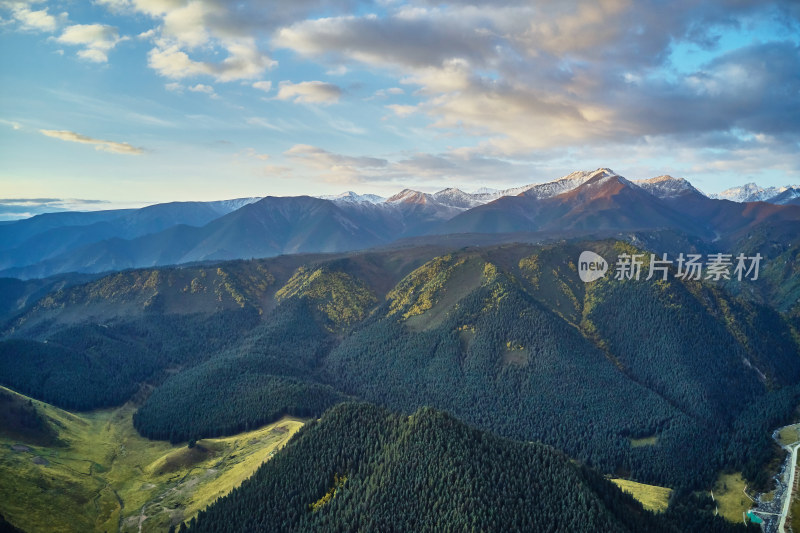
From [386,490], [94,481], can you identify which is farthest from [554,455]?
[94,481]

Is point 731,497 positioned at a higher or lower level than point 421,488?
lower

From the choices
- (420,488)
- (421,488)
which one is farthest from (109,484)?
(421,488)

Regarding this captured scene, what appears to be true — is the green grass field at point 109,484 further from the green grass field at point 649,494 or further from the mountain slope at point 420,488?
the green grass field at point 649,494

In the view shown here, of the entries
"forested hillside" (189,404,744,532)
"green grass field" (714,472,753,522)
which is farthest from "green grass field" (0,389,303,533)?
"green grass field" (714,472,753,522)

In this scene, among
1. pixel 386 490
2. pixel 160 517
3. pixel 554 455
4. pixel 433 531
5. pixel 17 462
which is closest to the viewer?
pixel 433 531

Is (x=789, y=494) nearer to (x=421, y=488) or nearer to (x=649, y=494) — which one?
(x=649, y=494)

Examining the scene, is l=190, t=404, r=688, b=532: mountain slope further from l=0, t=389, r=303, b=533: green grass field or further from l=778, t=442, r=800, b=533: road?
l=778, t=442, r=800, b=533: road

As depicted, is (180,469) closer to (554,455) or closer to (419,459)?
(419,459)
